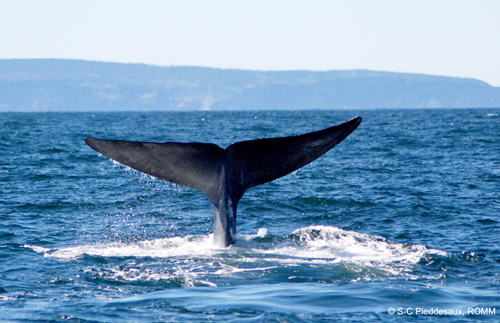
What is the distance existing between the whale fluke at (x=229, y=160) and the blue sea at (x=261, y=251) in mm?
884

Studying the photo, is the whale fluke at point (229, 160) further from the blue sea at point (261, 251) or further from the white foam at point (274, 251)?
the blue sea at point (261, 251)

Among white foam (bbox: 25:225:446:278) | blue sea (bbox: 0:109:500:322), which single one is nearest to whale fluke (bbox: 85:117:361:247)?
white foam (bbox: 25:225:446:278)

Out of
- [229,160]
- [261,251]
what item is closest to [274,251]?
[261,251]

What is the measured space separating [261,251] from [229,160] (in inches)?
55.6

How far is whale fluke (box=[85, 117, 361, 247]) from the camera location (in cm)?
805

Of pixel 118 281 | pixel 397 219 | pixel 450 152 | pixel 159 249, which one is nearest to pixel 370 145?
pixel 450 152

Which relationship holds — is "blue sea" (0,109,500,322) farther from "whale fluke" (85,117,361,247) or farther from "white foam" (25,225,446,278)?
"whale fluke" (85,117,361,247)

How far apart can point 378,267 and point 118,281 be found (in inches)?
114

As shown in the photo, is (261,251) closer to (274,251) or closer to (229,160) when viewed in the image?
(274,251)

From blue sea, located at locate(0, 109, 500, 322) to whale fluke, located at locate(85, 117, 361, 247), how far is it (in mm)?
884

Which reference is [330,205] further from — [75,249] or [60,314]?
[60,314]

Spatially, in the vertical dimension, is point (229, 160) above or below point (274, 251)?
above

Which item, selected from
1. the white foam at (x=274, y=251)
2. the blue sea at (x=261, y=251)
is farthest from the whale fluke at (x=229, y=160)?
the blue sea at (x=261, y=251)

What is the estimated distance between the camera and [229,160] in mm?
8469
